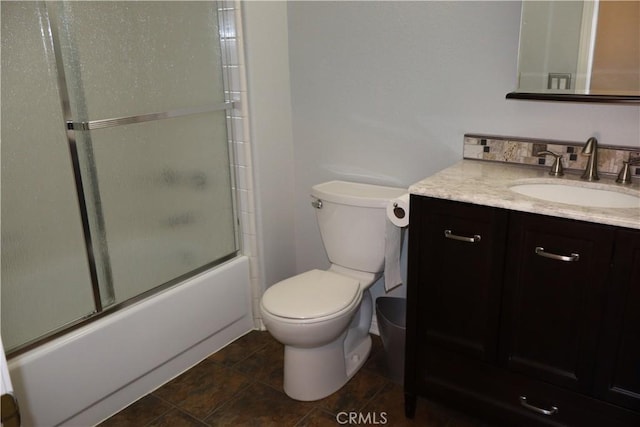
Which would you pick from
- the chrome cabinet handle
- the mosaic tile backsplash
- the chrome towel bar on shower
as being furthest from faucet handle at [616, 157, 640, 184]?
the chrome towel bar on shower

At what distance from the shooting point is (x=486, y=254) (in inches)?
67.7

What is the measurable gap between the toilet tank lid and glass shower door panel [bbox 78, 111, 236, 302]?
0.51 metres

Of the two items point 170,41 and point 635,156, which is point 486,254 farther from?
point 170,41

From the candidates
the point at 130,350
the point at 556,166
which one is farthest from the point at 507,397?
the point at 130,350

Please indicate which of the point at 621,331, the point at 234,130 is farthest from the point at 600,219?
the point at 234,130

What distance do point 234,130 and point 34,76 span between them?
2.95 ft

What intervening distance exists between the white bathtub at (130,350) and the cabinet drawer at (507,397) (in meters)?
1.03

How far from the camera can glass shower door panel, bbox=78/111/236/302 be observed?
2.13 meters

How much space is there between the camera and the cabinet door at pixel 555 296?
5.07 feet

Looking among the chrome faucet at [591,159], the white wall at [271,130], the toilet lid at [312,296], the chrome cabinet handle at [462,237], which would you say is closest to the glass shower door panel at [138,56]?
the white wall at [271,130]

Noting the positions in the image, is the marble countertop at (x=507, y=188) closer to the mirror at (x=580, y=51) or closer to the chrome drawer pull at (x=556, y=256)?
the chrome drawer pull at (x=556, y=256)

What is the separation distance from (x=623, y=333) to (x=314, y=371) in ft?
3.73

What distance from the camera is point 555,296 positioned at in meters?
1.63

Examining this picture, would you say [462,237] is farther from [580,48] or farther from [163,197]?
[163,197]
